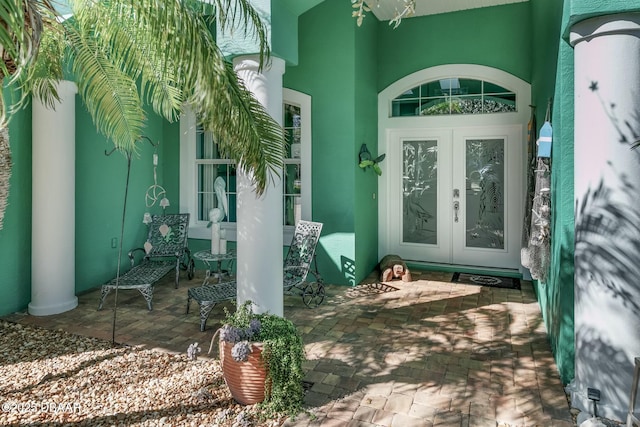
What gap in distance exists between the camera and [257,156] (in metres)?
2.86

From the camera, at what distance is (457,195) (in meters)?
7.20

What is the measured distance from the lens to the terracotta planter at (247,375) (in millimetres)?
2881

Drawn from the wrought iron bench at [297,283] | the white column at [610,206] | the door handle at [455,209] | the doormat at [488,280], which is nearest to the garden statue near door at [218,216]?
the wrought iron bench at [297,283]

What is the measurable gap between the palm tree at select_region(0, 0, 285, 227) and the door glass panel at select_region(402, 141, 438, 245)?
4.50m

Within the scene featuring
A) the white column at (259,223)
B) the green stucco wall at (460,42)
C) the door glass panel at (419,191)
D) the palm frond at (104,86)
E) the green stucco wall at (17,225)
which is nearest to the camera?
the palm frond at (104,86)

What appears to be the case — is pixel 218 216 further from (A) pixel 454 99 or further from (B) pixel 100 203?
(A) pixel 454 99

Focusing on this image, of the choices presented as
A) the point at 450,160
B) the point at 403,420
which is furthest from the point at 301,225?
the point at 403,420

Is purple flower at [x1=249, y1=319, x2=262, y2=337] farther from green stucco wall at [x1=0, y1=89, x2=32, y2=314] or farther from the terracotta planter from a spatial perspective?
green stucco wall at [x1=0, y1=89, x2=32, y2=314]

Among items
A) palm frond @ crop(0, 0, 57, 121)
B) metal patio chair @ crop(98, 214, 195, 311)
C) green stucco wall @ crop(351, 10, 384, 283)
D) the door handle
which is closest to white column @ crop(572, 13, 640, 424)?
palm frond @ crop(0, 0, 57, 121)

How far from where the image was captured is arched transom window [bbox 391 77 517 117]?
22.4 feet

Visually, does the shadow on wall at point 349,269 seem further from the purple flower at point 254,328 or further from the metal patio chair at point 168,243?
the purple flower at point 254,328

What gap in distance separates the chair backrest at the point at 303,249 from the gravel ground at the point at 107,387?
5.69ft

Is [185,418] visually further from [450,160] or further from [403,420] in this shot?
[450,160]

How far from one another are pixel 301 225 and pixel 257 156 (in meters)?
3.15
